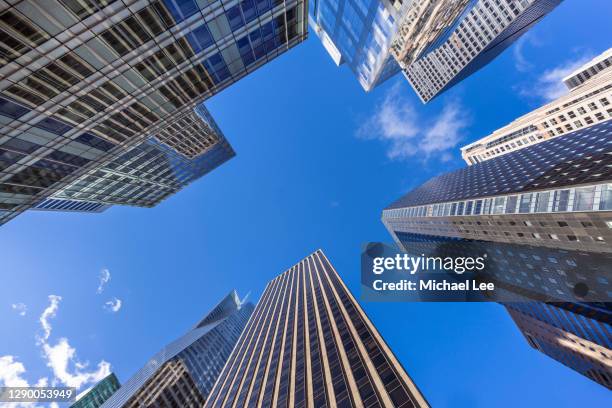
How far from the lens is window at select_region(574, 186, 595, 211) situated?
35.8 meters

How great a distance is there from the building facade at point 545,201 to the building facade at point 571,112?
2768 cm

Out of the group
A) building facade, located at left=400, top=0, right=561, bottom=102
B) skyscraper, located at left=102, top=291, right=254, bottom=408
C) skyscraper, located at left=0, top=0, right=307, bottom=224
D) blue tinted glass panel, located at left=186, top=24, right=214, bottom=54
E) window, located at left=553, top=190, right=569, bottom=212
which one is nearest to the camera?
skyscraper, located at left=0, top=0, right=307, bottom=224

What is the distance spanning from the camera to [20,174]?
82.5 feet

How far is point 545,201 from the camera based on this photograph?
42531 mm

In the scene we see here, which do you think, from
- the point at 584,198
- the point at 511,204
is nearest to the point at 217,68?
the point at 584,198

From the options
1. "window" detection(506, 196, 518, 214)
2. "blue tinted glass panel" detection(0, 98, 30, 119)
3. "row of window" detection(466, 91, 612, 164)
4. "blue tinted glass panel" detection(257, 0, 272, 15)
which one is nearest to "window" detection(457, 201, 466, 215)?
"window" detection(506, 196, 518, 214)

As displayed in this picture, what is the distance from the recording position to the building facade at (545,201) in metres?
36.5

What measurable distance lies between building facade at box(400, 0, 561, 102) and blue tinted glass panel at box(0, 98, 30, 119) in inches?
3334

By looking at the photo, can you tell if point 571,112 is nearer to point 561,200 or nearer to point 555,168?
point 555,168

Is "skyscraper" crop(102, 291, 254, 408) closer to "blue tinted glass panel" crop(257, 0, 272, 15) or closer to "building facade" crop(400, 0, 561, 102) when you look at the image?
"blue tinted glass panel" crop(257, 0, 272, 15)

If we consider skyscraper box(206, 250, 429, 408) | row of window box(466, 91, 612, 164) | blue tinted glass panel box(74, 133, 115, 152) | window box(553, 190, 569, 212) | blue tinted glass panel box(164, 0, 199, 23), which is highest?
blue tinted glass panel box(74, 133, 115, 152)

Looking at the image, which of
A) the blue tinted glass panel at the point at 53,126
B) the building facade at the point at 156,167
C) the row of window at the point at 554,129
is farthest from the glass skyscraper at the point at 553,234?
the blue tinted glass panel at the point at 53,126

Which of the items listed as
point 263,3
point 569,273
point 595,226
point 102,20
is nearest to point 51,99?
point 102,20

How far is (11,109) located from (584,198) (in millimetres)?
64835
